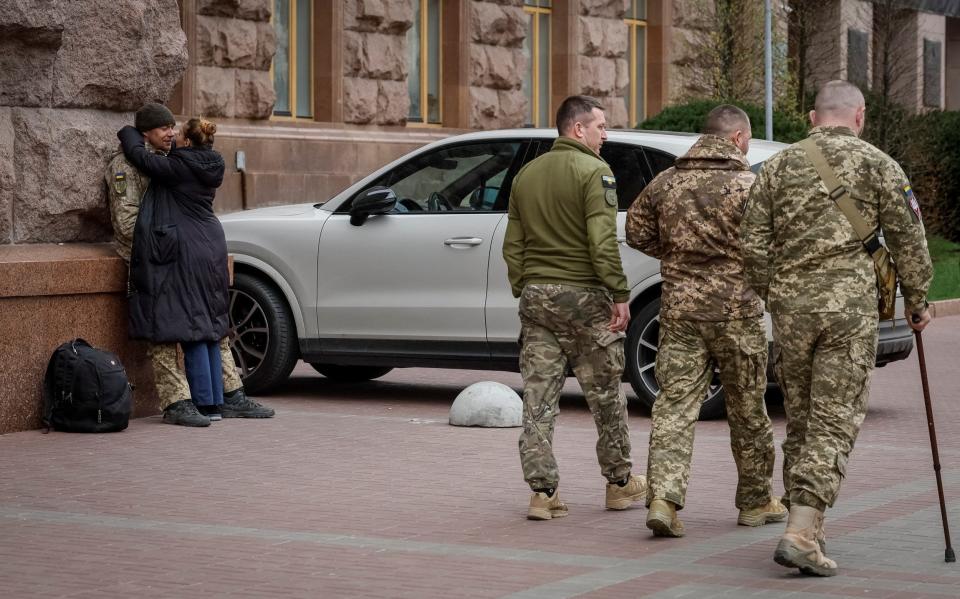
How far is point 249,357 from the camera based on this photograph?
42.8 ft

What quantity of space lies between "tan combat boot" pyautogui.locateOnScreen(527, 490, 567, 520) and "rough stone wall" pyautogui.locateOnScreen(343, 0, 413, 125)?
1468cm

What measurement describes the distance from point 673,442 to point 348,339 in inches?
212

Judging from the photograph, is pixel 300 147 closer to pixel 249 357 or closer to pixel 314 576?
pixel 249 357

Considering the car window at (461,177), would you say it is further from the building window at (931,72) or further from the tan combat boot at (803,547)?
the building window at (931,72)

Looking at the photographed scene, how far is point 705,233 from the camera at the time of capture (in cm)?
779

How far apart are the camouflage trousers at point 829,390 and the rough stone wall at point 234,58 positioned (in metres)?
13.9

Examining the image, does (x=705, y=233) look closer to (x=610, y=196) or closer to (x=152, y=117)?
(x=610, y=196)

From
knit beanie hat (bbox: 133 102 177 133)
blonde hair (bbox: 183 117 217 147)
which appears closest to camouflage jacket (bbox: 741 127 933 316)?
blonde hair (bbox: 183 117 217 147)

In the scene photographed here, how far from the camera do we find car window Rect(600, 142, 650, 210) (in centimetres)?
1191

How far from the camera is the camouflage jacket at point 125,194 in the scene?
1156 centimetres

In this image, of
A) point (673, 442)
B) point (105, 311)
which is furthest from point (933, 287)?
point (673, 442)

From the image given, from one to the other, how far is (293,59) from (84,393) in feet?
38.9

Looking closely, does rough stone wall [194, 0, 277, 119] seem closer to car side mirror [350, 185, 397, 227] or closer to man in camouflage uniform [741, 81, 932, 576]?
car side mirror [350, 185, 397, 227]

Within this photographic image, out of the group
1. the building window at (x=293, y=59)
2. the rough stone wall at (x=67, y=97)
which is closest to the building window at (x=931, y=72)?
the building window at (x=293, y=59)
